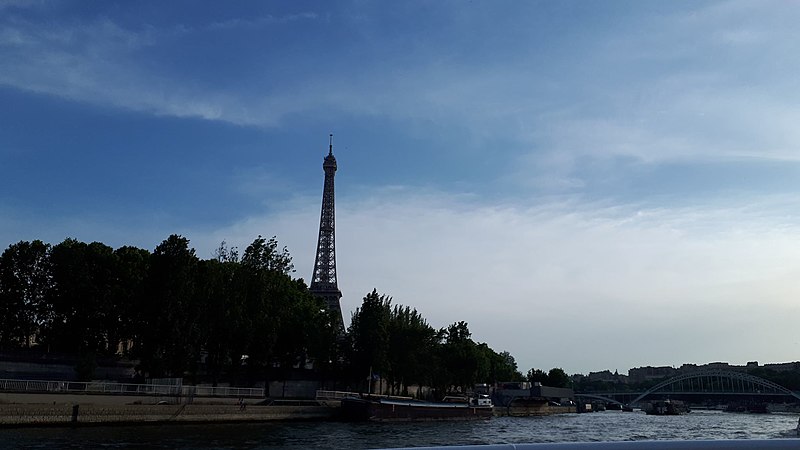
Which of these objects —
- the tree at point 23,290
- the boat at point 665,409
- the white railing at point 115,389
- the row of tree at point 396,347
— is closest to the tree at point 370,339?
the row of tree at point 396,347

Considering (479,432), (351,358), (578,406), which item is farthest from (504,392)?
(479,432)

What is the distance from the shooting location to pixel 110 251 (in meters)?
66.1

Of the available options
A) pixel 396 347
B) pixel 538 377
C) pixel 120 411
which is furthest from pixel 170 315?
pixel 538 377

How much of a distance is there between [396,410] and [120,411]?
25665 millimetres

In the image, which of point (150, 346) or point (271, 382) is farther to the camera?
point (271, 382)

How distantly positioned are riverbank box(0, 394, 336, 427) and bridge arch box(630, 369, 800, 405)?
137 m

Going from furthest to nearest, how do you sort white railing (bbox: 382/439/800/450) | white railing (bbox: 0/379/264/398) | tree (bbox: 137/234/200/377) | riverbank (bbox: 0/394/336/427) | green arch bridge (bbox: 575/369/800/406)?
green arch bridge (bbox: 575/369/800/406), tree (bbox: 137/234/200/377), white railing (bbox: 0/379/264/398), riverbank (bbox: 0/394/336/427), white railing (bbox: 382/439/800/450)

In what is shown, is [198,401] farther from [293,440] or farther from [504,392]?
[504,392]

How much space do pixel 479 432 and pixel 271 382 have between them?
26153mm

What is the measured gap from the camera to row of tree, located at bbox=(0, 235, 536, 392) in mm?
57812

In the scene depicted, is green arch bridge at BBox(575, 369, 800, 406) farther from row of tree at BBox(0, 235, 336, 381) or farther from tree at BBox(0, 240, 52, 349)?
tree at BBox(0, 240, 52, 349)

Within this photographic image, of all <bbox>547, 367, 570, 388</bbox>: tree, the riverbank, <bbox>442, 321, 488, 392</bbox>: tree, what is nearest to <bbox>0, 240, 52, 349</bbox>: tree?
the riverbank

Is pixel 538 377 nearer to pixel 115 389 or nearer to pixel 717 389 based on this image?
pixel 717 389

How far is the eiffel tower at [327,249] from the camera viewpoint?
120m
